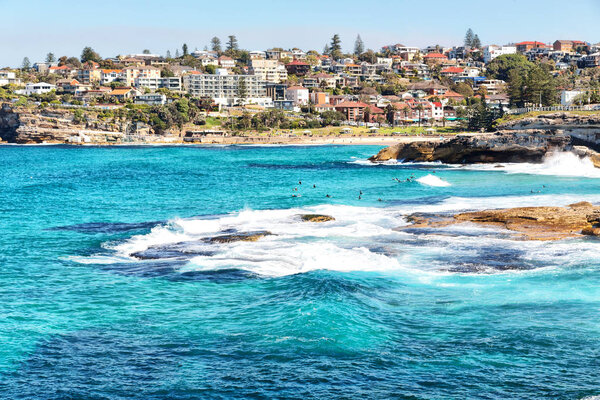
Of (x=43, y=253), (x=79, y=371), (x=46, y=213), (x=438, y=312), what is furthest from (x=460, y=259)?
(x=46, y=213)

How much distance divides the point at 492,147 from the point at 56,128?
388 feet

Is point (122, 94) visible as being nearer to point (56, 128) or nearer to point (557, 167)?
point (56, 128)

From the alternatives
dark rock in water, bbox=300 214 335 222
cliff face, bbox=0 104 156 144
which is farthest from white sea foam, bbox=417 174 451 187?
cliff face, bbox=0 104 156 144

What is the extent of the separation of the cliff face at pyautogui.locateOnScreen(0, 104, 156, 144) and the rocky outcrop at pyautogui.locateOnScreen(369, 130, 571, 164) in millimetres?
94595

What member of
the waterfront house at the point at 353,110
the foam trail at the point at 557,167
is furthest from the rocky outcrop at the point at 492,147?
the waterfront house at the point at 353,110

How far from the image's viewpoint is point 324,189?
213 feet

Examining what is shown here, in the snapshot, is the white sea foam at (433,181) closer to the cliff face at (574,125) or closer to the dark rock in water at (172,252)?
the cliff face at (574,125)

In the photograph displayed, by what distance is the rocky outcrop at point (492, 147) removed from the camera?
82500 mm

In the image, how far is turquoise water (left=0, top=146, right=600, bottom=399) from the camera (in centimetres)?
1872

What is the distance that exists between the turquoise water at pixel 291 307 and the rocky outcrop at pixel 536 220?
148cm

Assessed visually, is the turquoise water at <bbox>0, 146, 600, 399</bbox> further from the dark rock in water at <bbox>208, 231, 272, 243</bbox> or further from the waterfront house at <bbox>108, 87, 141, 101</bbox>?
the waterfront house at <bbox>108, 87, 141, 101</bbox>

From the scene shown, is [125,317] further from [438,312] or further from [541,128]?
[541,128]

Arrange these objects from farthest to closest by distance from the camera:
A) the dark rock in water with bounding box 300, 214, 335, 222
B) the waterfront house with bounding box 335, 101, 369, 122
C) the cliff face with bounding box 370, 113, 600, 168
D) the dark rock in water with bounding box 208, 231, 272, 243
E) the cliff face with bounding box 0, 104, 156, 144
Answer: the waterfront house with bounding box 335, 101, 369, 122, the cliff face with bounding box 0, 104, 156, 144, the cliff face with bounding box 370, 113, 600, 168, the dark rock in water with bounding box 300, 214, 335, 222, the dark rock in water with bounding box 208, 231, 272, 243

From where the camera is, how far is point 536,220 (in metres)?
39.1
